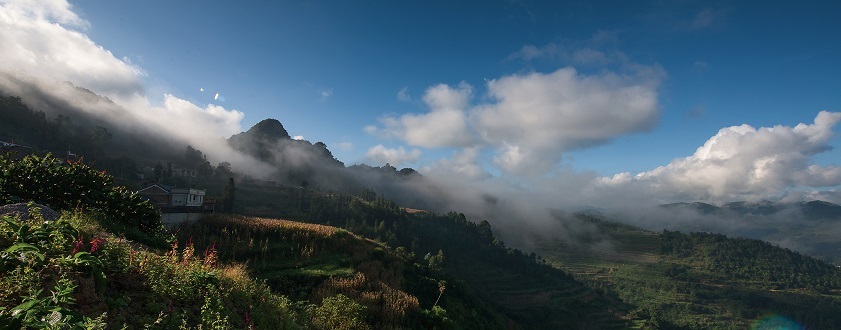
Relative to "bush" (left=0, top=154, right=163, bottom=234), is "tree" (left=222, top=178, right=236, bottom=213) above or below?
below

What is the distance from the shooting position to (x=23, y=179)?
13.8 metres

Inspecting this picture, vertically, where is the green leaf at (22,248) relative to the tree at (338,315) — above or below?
above

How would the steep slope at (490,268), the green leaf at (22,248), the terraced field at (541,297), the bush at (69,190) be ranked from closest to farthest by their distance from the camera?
the green leaf at (22,248) < the bush at (69,190) < the terraced field at (541,297) < the steep slope at (490,268)

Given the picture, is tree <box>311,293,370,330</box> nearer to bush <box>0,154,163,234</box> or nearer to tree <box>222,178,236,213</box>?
bush <box>0,154,163,234</box>

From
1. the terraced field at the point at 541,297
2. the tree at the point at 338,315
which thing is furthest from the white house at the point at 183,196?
the tree at the point at 338,315

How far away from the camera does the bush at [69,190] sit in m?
13.6

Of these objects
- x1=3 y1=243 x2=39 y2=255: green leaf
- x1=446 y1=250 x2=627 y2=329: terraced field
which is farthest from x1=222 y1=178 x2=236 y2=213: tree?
x1=3 y1=243 x2=39 y2=255: green leaf

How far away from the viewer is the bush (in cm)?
1360

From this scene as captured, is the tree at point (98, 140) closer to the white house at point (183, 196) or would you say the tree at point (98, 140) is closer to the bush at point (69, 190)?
the white house at point (183, 196)

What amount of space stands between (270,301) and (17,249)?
5.31 m

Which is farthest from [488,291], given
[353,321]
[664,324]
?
[353,321]

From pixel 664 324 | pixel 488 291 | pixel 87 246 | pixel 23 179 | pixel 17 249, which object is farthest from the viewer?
pixel 664 324

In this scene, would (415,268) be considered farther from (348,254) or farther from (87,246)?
(87,246)

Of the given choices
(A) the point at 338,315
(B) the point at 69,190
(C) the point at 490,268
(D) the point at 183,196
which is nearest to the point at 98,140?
(D) the point at 183,196
